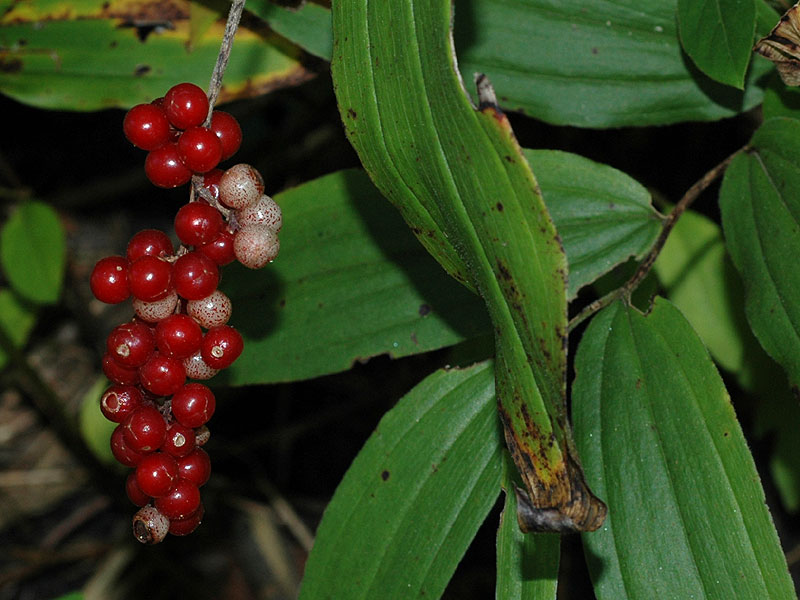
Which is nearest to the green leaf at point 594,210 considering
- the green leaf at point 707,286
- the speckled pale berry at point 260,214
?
the green leaf at point 707,286

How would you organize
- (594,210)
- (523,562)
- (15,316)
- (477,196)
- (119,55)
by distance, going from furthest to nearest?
(15,316), (119,55), (594,210), (523,562), (477,196)

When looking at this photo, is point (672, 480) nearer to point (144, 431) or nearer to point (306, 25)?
point (144, 431)

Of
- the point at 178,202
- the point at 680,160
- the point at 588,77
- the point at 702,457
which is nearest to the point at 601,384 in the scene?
the point at 702,457

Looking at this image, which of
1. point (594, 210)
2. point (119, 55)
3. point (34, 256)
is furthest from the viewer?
point (34, 256)

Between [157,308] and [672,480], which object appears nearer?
[157,308]

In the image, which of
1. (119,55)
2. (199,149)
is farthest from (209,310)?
(119,55)

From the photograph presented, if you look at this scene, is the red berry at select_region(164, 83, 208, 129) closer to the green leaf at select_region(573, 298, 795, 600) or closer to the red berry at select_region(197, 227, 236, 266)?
the red berry at select_region(197, 227, 236, 266)
